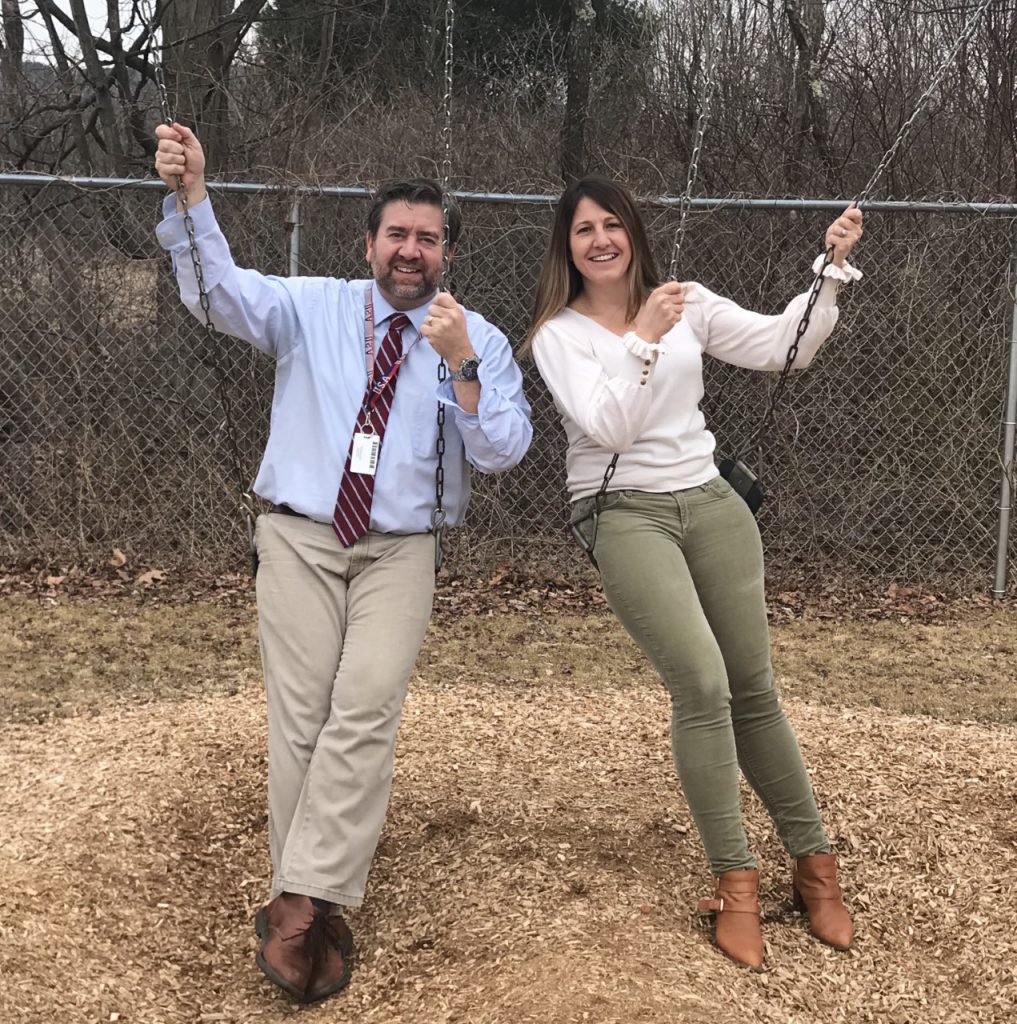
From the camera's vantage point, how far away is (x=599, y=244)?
109 inches

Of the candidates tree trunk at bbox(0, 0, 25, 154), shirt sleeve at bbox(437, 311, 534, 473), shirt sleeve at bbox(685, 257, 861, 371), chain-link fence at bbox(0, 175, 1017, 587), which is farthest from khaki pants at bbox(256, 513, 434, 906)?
tree trunk at bbox(0, 0, 25, 154)

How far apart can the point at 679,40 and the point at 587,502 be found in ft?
25.8

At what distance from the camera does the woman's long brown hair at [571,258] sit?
2793mm

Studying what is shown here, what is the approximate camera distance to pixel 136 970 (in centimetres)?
262

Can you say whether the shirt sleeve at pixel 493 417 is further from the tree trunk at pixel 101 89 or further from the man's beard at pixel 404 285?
the tree trunk at pixel 101 89

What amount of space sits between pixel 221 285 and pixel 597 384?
986 millimetres

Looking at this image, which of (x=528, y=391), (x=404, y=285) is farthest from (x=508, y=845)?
(x=528, y=391)

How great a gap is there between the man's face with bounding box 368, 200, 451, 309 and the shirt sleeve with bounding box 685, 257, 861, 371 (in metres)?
0.68

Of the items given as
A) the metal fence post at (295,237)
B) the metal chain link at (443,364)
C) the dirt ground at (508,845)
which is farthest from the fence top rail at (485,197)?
the metal chain link at (443,364)

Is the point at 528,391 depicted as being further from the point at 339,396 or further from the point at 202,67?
the point at 339,396

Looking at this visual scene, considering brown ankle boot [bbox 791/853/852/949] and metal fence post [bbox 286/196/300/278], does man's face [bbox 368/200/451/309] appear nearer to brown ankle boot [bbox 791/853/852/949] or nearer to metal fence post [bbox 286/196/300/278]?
brown ankle boot [bbox 791/853/852/949]

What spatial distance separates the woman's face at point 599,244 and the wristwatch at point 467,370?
384 millimetres

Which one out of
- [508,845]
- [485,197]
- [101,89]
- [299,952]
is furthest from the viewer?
[101,89]

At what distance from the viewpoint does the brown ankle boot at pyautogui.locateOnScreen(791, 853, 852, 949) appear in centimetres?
280
